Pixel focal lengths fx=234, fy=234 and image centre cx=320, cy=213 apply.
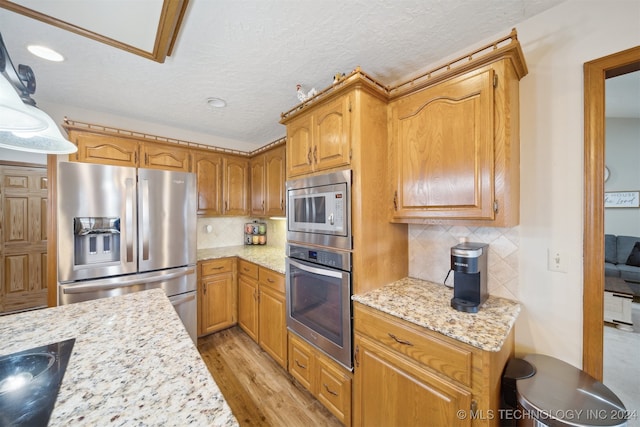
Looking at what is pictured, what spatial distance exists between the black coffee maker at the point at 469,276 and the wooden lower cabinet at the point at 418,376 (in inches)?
9.0

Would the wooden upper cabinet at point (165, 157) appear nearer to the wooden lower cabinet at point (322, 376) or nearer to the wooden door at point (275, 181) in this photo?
the wooden door at point (275, 181)

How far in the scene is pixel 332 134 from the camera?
1.56m

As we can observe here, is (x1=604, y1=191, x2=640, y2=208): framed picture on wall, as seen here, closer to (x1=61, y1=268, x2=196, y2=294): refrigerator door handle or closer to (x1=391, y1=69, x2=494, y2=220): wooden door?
(x1=391, y1=69, x2=494, y2=220): wooden door

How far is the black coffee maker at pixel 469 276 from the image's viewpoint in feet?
3.85

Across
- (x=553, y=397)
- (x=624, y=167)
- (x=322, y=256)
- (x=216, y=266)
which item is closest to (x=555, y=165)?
(x=553, y=397)

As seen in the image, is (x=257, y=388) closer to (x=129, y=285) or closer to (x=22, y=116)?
(x=129, y=285)

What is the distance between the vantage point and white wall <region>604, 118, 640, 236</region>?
3.89 metres

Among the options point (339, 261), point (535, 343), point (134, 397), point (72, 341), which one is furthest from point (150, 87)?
point (535, 343)

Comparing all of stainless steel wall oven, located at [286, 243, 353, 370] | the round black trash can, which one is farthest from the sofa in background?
stainless steel wall oven, located at [286, 243, 353, 370]

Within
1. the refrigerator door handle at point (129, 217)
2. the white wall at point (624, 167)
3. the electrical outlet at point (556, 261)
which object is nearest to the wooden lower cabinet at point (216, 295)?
the refrigerator door handle at point (129, 217)

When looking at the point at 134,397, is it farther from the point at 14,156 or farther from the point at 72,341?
the point at 14,156

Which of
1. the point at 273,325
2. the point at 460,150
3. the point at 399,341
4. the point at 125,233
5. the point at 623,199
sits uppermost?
the point at 460,150

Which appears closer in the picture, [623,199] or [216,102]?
[216,102]

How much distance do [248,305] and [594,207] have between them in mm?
2766
